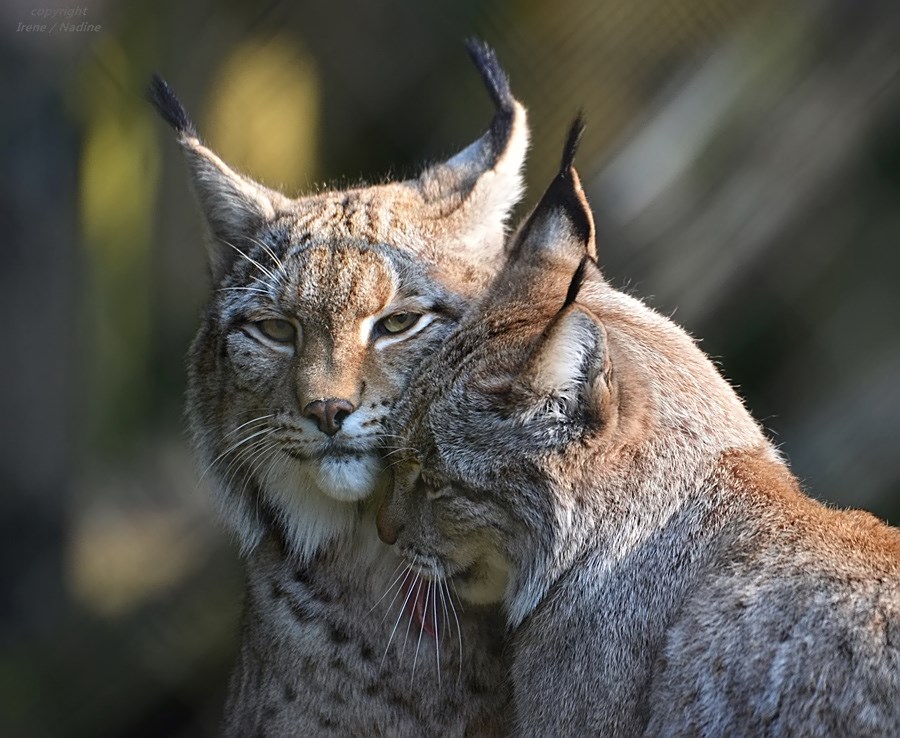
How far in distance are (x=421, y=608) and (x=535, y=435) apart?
62 cm

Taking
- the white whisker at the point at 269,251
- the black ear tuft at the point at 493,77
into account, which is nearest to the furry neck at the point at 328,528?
the white whisker at the point at 269,251

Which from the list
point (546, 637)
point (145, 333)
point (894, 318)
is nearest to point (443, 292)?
point (546, 637)

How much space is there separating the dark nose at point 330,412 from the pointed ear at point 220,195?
68 centimetres

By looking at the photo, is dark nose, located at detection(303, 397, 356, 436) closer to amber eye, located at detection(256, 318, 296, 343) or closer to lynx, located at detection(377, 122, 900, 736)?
lynx, located at detection(377, 122, 900, 736)

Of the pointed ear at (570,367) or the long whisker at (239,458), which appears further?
the long whisker at (239,458)

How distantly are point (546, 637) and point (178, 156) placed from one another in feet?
6.35

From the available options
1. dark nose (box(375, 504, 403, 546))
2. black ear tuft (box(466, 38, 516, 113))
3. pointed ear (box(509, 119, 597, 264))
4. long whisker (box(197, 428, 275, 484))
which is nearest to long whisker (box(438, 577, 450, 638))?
dark nose (box(375, 504, 403, 546))

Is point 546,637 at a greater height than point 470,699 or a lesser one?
greater

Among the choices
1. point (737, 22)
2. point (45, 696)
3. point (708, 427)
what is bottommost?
point (45, 696)

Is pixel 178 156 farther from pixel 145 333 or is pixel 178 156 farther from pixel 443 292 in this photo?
pixel 443 292

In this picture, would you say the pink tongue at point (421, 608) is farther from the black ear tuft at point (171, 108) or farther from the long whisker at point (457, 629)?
the black ear tuft at point (171, 108)

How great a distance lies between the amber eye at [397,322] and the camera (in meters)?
2.74

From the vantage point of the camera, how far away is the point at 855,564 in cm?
232

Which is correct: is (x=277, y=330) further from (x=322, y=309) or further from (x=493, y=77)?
(x=493, y=77)
